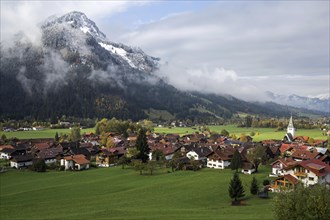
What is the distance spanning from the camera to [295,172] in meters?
69.8

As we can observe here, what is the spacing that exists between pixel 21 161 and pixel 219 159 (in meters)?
51.7

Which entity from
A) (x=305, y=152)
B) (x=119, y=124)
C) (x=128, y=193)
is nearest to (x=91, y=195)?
(x=128, y=193)

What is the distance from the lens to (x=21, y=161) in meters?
97.1

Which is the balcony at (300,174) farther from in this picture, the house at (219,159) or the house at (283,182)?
the house at (219,159)

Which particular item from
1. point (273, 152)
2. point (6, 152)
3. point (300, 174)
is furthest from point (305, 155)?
point (6, 152)

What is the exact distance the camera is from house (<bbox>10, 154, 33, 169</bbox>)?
96.3 meters

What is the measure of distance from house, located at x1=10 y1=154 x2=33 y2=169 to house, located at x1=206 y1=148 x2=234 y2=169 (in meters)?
47.8

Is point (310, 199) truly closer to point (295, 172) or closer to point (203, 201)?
point (203, 201)

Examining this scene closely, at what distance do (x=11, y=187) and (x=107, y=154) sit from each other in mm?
34643

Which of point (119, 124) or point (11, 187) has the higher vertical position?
point (119, 124)

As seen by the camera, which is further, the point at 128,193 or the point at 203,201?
the point at 128,193

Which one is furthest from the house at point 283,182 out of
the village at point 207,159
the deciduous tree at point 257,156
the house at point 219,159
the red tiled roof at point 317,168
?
the house at point 219,159

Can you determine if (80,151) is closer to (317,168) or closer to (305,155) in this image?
(305,155)

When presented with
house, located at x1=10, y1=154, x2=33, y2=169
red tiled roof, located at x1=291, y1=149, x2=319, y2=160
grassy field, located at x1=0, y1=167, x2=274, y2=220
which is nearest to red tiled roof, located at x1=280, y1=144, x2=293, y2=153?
red tiled roof, located at x1=291, y1=149, x2=319, y2=160
